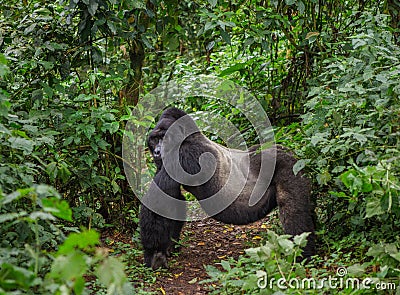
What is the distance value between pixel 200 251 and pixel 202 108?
203 cm

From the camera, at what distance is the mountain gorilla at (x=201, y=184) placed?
4.34 m

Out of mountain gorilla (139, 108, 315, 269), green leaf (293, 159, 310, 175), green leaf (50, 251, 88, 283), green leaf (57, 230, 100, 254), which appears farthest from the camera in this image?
mountain gorilla (139, 108, 315, 269)

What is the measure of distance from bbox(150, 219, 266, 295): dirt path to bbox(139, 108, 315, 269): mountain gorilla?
20 cm

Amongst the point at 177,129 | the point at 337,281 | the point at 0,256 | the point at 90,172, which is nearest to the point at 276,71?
the point at 177,129

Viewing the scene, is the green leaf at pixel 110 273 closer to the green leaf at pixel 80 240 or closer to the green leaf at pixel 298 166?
the green leaf at pixel 80 240

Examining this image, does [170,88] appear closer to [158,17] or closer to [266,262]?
[158,17]

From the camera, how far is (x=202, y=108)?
249 inches

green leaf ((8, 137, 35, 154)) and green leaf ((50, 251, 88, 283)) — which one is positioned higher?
green leaf ((8, 137, 35, 154))

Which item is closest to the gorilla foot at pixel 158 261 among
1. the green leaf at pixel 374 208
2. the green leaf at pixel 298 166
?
the green leaf at pixel 298 166

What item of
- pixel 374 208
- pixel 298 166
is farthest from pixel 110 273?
pixel 298 166

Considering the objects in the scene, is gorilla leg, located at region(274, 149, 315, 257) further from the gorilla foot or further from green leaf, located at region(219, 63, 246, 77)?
green leaf, located at region(219, 63, 246, 77)

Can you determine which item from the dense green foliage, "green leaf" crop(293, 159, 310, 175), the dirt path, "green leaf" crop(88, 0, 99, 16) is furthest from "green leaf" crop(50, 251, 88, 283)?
"green leaf" crop(88, 0, 99, 16)

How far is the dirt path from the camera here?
13.2ft

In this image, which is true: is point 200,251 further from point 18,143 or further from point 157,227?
point 18,143
